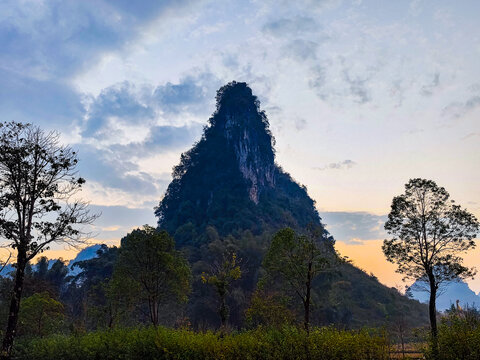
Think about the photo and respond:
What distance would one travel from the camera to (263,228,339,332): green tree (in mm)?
24688

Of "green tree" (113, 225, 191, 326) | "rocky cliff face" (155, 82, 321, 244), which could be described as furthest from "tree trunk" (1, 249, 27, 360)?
"rocky cliff face" (155, 82, 321, 244)

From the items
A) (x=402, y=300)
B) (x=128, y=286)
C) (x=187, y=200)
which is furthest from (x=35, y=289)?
(x=402, y=300)

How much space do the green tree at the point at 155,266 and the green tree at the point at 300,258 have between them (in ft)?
32.1

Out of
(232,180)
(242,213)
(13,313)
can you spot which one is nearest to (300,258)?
(13,313)

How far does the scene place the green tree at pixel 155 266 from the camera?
32.6m

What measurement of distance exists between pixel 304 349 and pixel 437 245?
18.6 meters

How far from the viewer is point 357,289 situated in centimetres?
8225

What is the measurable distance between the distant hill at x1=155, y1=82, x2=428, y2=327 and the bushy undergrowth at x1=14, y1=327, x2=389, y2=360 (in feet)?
136

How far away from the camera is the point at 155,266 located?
3316 cm

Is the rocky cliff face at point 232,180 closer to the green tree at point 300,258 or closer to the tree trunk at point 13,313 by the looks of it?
the green tree at point 300,258

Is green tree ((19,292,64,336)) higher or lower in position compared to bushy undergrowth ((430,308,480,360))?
lower

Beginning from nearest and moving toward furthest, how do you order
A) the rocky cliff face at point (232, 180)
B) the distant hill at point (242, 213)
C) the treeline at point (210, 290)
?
the treeline at point (210, 290) < the distant hill at point (242, 213) < the rocky cliff face at point (232, 180)

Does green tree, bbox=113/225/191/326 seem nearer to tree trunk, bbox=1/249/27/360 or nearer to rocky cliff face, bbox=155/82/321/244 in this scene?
tree trunk, bbox=1/249/27/360

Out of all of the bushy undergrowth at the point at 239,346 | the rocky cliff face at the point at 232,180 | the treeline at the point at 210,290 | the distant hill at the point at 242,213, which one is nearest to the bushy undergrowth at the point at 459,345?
the bushy undergrowth at the point at 239,346
